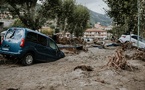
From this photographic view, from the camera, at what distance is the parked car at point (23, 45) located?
13.8 m

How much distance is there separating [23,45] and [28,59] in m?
0.85

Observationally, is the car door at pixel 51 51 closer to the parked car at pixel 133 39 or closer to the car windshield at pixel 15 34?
the car windshield at pixel 15 34

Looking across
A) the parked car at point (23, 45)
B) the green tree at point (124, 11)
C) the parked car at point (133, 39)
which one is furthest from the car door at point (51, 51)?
the parked car at point (133, 39)

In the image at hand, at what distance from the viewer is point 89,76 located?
1036 centimetres

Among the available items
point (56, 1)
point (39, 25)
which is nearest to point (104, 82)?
point (39, 25)

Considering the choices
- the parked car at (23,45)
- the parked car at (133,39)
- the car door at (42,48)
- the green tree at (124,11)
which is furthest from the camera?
the parked car at (133,39)

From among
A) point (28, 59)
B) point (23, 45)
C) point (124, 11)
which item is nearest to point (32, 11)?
point (124, 11)

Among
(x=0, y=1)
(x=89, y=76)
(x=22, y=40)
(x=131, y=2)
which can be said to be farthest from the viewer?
(x=0, y=1)

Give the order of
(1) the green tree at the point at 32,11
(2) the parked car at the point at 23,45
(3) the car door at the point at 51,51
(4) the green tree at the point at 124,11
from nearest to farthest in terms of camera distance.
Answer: (2) the parked car at the point at 23,45 → (3) the car door at the point at 51,51 → (4) the green tree at the point at 124,11 → (1) the green tree at the point at 32,11

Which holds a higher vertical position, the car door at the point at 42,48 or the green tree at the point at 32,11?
the green tree at the point at 32,11

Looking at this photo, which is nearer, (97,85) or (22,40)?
(97,85)

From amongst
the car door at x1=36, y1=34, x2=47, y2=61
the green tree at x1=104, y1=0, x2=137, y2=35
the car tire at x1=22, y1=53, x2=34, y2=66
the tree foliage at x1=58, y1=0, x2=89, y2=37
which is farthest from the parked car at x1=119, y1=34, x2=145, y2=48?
the tree foliage at x1=58, y1=0, x2=89, y2=37

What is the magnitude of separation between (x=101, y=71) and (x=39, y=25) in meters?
24.1

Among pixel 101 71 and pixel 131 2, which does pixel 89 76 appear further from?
pixel 131 2
